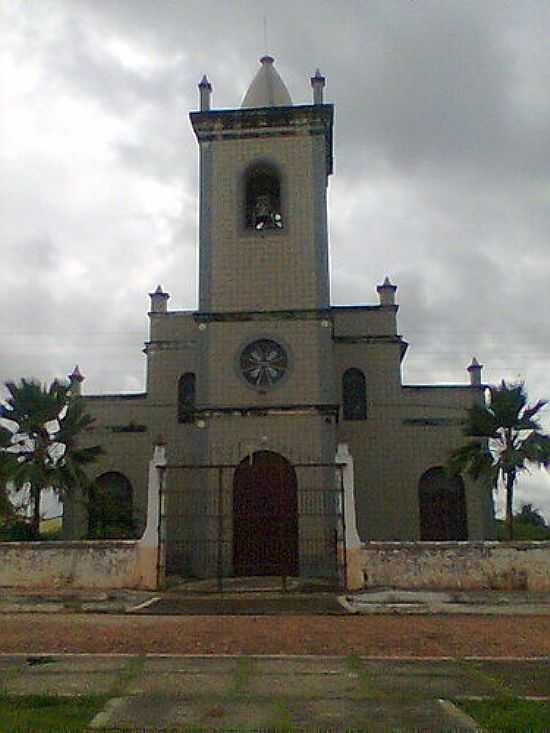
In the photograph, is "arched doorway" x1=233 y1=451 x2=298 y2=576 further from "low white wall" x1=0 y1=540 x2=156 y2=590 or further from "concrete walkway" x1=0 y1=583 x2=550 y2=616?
"low white wall" x1=0 y1=540 x2=156 y2=590

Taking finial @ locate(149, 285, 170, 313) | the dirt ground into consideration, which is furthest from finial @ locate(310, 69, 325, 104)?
the dirt ground

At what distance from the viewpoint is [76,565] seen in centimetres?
1745

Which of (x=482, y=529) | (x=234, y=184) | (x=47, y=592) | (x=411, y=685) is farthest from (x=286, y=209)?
(x=411, y=685)

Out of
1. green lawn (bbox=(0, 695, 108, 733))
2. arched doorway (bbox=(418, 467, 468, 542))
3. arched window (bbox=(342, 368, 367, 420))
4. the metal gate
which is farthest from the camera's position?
arched window (bbox=(342, 368, 367, 420))

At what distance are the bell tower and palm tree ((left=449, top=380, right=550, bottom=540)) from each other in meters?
5.35

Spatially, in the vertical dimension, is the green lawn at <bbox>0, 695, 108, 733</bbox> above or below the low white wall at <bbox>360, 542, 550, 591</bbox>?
below

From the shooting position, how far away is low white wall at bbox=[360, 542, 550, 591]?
1678cm

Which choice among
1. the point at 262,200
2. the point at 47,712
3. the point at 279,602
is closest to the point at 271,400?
the point at 262,200

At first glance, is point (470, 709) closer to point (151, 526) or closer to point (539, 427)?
point (151, 526)

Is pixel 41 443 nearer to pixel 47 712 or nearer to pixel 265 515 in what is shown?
pixel 265 515

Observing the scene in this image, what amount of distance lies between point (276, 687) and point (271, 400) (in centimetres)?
1503

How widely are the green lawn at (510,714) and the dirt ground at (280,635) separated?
2.83 m

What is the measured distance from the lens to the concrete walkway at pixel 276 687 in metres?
5.84

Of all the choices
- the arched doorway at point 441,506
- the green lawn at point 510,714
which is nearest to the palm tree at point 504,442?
the arched doorway at point 441,506
